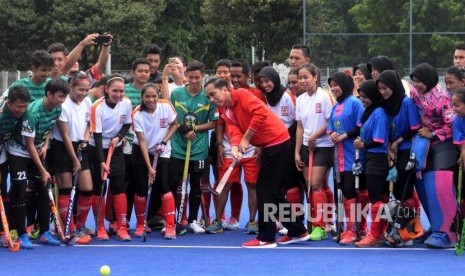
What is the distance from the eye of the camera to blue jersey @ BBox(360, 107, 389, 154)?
8.11 m

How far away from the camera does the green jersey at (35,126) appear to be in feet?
26.0

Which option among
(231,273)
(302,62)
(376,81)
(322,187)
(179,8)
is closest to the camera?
(231,273)

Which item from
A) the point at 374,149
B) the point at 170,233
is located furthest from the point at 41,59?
the point at 374,149

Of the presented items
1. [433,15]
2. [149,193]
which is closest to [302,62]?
[149,193]

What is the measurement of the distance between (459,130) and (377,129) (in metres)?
0.72

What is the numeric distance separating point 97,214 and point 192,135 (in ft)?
3.89

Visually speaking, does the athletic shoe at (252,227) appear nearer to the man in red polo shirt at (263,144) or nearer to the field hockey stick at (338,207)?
the man in red polo shirt at (263,144)

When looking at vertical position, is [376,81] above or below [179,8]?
below

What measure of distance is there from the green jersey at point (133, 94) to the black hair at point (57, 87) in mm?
1202

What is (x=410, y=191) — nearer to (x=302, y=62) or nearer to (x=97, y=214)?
(x=302, y=62)

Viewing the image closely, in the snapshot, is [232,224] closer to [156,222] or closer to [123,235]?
[156,222]

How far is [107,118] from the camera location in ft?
28.0

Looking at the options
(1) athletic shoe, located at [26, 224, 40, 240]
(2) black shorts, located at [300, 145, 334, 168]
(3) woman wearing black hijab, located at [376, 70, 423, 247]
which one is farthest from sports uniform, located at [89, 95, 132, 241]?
(3) woman wearing black hijab, located at [376, 70, 423, 247]

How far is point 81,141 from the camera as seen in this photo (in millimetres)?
8445
